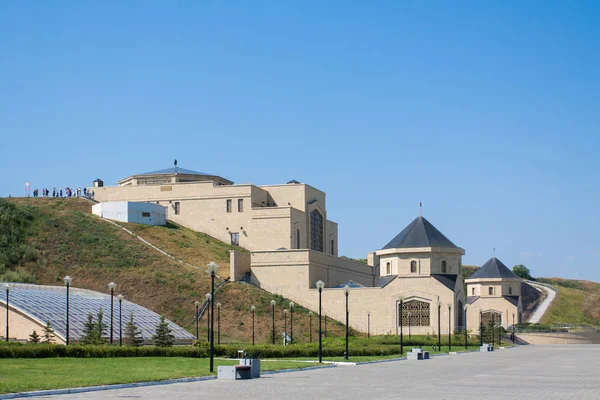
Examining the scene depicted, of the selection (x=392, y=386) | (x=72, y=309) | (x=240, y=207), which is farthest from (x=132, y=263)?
(x=392, y=386)

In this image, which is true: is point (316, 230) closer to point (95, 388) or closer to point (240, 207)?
point (240, 207)

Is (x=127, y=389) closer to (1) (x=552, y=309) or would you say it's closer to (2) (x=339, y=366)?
(2) (x=339, y=366)

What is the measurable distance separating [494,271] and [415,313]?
25.7 m

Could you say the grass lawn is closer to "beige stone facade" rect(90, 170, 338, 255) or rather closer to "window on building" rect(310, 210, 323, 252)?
"beige stone facade" rect(90, 170, 338, 255)

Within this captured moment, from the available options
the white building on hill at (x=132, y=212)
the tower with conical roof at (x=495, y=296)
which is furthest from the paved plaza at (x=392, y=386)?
the tower with conical roof at (x=495, y=296)

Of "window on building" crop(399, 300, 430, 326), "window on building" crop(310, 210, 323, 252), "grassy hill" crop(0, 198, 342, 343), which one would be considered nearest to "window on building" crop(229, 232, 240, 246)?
"grassy hill" crop(0, 198, 342, 343)

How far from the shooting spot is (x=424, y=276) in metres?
73.0

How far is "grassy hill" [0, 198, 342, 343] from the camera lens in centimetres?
6975

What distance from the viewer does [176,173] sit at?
93.9 meters

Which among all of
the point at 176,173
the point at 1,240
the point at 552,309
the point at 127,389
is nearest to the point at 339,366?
the point at 127,389

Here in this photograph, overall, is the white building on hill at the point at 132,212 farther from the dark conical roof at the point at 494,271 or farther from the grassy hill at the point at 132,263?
the dark conical roof at the point at 494,271

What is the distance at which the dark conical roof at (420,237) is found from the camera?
7562cm

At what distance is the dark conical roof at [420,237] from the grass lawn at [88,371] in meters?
43.2

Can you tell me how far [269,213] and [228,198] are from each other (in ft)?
16.2
